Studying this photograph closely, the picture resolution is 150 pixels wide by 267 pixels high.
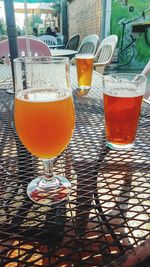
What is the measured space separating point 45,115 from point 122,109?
24cm

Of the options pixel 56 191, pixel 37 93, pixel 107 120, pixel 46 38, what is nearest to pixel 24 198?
pixel 56 191

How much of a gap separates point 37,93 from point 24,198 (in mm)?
205

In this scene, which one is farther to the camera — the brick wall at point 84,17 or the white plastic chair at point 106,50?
the brick wall at point 84,17

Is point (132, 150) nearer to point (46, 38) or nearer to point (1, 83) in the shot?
point (1, 83)

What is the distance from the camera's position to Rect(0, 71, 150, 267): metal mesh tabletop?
349 millimetres

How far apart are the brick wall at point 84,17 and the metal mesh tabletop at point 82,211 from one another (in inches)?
277

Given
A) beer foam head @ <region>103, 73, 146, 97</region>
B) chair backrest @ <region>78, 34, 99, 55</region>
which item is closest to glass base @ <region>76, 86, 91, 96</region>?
beer foam head @ <region>103, 73, 146, 97</region>

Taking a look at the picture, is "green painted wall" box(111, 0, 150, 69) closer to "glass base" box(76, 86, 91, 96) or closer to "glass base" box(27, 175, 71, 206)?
"glass base" box(76, 86, 91, 96)

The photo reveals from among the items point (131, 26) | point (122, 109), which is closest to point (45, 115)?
point (122, 109)

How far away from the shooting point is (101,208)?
432mm

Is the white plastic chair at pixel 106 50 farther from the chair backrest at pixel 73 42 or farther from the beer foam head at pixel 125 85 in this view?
the chair backrest at pixel 73 42

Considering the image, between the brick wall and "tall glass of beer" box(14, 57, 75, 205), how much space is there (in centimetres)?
704

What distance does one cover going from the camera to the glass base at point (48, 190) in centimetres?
46

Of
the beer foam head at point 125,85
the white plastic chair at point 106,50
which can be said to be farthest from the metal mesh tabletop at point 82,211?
the white plastic chair at point 106,50
